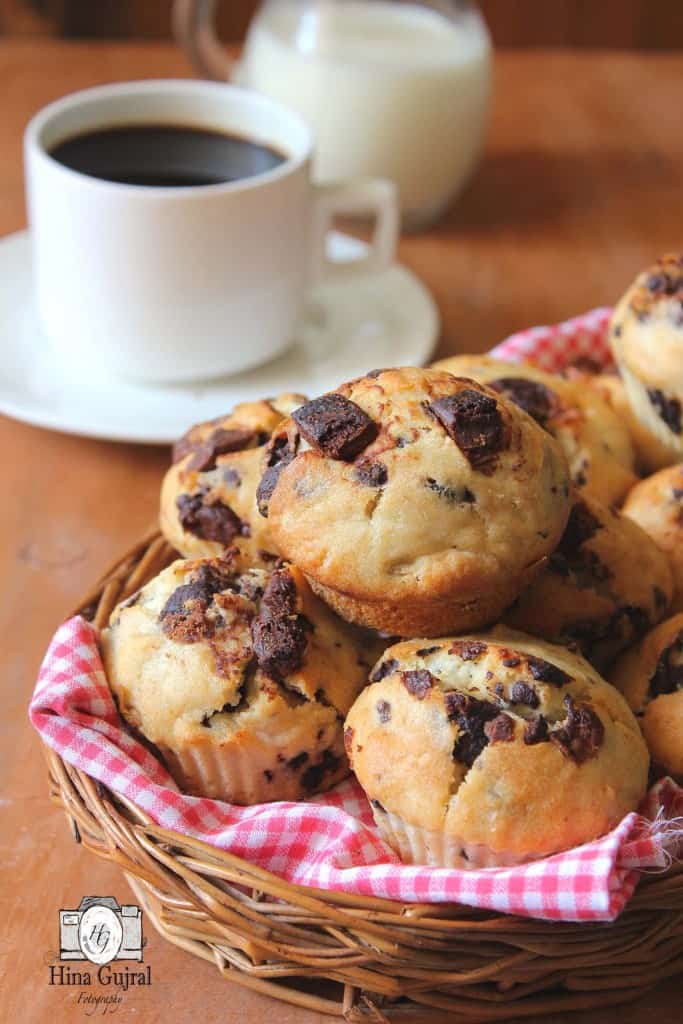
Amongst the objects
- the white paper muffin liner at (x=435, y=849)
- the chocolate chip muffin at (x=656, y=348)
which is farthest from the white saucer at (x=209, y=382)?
the white paper muffin liner at (x=435, y=849)

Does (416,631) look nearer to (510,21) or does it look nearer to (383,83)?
(383,83)

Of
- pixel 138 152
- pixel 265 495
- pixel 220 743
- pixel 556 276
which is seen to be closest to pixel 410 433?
pixel 265 495

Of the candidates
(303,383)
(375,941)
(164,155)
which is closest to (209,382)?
(303,383)

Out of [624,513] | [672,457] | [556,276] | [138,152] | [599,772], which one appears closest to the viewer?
[599,772]

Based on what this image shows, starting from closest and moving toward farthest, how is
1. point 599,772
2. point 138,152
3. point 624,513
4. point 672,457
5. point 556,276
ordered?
1. point 599,772
2. point 624,513
3. point 672,457
4. point 138,152
5. point 556,276

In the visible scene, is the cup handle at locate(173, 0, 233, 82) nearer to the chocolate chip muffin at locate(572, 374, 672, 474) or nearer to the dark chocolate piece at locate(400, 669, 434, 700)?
the chocolate chip muffin at locate(572, 374, 672, 474)

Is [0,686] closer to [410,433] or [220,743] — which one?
[220,743]
